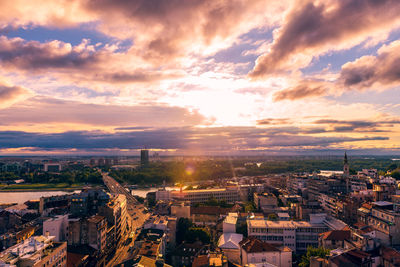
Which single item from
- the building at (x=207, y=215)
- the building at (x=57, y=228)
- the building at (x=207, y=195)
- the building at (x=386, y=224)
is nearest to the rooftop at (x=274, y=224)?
the building at (x=386, y=224)

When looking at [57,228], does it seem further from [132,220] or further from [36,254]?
[132,220]

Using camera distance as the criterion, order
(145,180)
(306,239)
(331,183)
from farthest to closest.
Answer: (145,180) → (331,183) → (306,239)

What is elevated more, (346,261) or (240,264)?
(346,261)

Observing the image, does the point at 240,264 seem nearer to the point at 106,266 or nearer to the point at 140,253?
the point at 140,253

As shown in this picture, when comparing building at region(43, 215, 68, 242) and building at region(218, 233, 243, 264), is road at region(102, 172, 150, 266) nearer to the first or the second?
building at region(43, 215, 68, 242)

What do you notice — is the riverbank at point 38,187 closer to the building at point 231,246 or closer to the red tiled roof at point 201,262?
the building at point 231,246

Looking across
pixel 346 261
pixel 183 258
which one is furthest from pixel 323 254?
pixel 183 258
